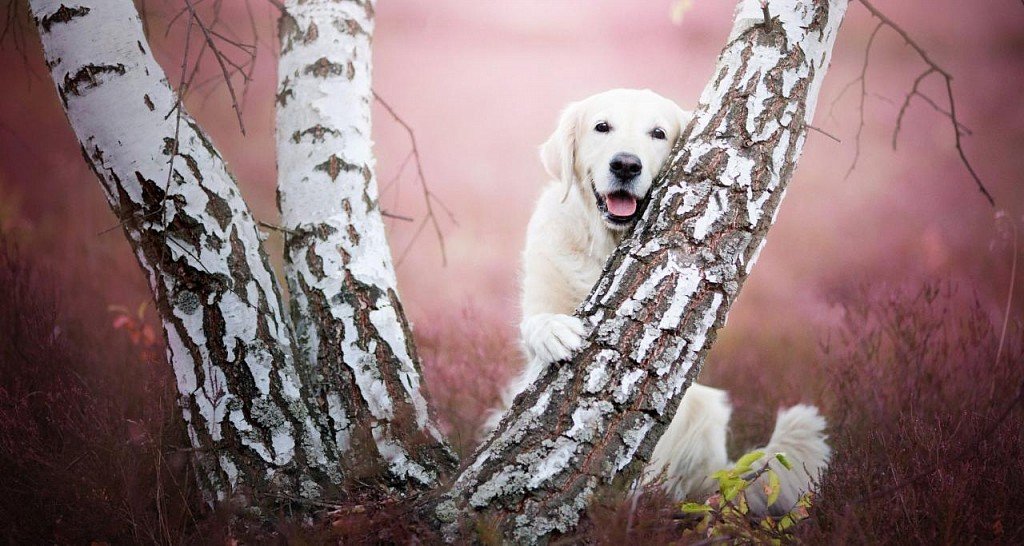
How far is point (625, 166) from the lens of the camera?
2.13 m

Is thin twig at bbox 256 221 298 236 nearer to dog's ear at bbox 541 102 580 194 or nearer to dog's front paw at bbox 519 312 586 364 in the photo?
dog's front paw at bbox 519 312 586 364

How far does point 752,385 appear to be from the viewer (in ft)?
11.8

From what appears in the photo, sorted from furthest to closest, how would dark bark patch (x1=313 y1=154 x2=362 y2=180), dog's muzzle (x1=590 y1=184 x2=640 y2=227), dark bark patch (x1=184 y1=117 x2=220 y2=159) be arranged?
dog's muzzle (x1=590 y1=184 x2=640 y2=227) < dark bark patch (x1=313 y1=154 x2=362 y2=180) < dark bark patch (x1=184 y1=117 x2=220 y2=159)

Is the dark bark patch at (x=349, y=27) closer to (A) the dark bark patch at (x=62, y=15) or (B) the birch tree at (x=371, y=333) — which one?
(B) the birch tree at (x=371, y=333)

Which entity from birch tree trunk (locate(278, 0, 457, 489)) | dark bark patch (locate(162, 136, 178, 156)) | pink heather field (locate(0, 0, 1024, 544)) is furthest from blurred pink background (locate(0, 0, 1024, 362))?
dark bark patch (locate(162, 136, 178, 156))

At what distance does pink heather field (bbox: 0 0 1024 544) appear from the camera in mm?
2039

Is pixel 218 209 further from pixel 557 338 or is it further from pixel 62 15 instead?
pixel 557 338

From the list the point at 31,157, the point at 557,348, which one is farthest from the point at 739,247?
the point at 31,157

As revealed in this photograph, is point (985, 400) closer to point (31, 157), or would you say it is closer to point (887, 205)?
point (887, 205)

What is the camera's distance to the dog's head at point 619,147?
216cm

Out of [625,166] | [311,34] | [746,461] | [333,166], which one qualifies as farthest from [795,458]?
[311,34]

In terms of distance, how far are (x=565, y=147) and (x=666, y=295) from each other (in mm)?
1042

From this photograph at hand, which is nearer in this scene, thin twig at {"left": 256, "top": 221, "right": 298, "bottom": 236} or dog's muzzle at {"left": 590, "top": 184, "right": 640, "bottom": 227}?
thin twig at {"left": 256, "top": 221, "right": 298, "bottom": 236}

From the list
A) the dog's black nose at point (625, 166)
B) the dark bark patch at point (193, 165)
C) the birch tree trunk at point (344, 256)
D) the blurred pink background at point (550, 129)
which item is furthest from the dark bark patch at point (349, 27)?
the blurred pink background at point (550, 129)
